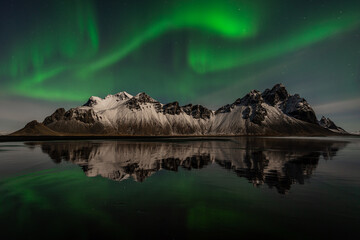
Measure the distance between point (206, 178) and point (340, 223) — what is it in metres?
12.0

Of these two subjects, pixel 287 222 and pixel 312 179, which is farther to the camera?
pixel 312 179

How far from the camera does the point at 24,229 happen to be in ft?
30.9

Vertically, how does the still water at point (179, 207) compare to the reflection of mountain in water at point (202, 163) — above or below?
below

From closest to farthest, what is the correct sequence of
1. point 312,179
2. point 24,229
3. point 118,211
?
point 24,229
point 118,211
point 312,179

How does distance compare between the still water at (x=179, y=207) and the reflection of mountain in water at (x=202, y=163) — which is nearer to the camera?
the still water at (x=179, y=207)

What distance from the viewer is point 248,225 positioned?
9.83 meters

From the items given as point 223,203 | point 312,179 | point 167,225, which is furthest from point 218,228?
point 312,179

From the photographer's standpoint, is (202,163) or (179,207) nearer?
(179,207)

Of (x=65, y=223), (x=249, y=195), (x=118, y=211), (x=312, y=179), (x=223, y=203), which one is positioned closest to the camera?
(x=65, y=223)

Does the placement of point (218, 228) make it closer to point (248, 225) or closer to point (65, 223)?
point (248, 225)

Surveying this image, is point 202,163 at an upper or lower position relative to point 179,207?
upper

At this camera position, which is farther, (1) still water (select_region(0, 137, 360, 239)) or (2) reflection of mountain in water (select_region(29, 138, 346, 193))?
(2) reflection of mountain in water (select_region(29, 138, 346, 193))

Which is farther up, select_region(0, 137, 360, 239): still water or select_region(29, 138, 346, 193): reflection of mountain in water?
select_region(29, 138, 346, 193): reflection of mountain in water

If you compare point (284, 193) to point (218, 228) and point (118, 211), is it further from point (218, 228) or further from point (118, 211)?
point (118, 211)
